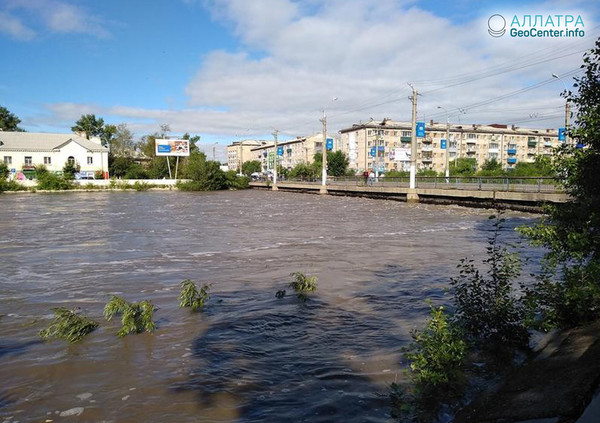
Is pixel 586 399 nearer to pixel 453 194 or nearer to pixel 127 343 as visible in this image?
pixel 127 343

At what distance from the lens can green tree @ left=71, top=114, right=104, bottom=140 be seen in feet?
332

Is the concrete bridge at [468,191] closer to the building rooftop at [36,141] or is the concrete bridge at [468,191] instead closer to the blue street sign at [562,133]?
the blue street sign at [562,133]

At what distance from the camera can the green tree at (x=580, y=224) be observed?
16.9 feet

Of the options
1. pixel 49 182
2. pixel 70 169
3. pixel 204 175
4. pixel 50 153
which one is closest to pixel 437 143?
pixel 204 175

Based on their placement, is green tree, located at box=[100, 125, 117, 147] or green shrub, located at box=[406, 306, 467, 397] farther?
green tree, located at box=[100, 125, 117, 147]

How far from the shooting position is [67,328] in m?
6.96

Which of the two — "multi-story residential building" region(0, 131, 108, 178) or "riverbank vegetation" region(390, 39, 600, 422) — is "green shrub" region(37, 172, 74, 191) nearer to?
"multi-story residential building" region(0, 131, 108, 178)

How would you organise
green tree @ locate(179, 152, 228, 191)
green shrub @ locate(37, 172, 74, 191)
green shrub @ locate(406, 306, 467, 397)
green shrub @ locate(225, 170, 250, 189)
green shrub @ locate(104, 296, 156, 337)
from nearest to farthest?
green shrub @ locate(406, 306, 467, 397) < green shrub @ locate(104, 296, 156, 337) < green shrub @ locate(37, 172, 74, 191) < green tree @ locate(179, 152, 228, 191) < green shrub @ locate(225, 170, 250, 189)

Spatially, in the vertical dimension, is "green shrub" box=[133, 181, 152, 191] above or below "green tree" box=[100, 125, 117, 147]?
below

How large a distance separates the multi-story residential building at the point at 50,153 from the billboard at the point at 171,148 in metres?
9.37

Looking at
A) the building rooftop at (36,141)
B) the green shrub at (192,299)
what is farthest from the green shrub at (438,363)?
the building rooftop at (36,141)

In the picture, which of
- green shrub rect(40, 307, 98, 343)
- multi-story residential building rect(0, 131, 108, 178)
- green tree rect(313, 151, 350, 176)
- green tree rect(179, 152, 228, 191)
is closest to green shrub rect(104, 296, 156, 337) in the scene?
green shrub rect(40, 307, 98, 343)

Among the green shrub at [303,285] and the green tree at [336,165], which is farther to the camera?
the green tree at [336,165]

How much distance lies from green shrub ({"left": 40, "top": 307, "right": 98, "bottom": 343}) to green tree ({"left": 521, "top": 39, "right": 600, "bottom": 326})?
6.44m
